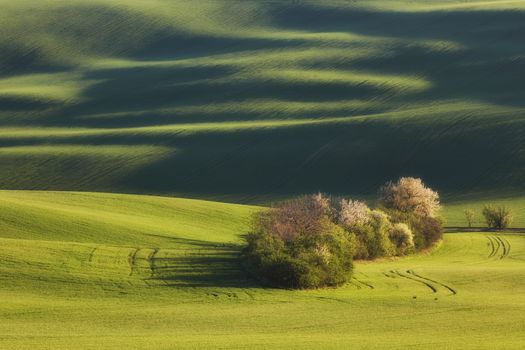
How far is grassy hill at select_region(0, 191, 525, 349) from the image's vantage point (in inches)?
966

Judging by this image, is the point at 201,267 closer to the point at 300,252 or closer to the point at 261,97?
the point at 300,252

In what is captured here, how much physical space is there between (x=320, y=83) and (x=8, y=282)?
8115 cm

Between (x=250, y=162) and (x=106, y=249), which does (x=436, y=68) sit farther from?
(x=106, y=249)

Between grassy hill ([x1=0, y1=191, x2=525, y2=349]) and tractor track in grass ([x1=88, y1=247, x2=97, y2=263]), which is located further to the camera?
tractor track in grass ([x1=88, y1=247, x2=97, y2=263])

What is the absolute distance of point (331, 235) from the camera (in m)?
38.3

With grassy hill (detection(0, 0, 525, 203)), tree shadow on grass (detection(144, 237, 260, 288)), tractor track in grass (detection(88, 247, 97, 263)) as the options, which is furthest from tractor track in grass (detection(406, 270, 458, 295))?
grassy hill (detection(0, 0, 525, 203))

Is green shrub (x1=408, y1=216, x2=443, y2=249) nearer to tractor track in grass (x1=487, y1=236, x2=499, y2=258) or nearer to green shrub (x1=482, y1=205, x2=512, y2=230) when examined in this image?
tractor track in grass (x1=487, y1=236, x2=499, y2=258)

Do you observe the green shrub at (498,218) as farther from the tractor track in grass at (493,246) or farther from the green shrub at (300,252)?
the green shrub at (300,252)

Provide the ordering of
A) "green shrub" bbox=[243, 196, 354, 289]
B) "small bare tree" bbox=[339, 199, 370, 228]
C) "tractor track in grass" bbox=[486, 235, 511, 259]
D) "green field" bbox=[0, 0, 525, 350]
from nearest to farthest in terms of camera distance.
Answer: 1. "green field" bbox=[0, 0, 525, 350]
2. "green shrub" bbox=[243, 196, 354, 289]
3. "small bare tree" bbox=[339, 199, 370, 228]
4. "tractor track in grass" bbox=[486, 235, 511, 259]

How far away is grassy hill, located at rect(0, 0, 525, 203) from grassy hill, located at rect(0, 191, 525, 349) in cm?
2912

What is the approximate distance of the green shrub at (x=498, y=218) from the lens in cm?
→ 6144

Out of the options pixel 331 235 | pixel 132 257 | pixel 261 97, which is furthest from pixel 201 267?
pixel 261 97

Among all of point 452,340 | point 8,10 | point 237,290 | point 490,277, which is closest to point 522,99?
point 490,277

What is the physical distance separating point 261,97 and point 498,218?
50.7m
